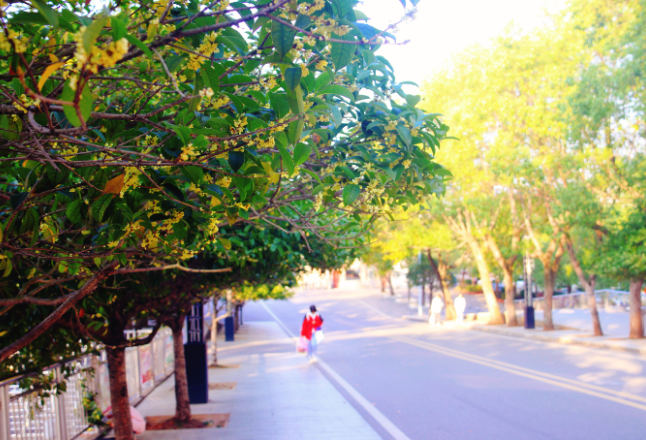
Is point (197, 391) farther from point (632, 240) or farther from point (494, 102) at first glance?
point (494, 102)

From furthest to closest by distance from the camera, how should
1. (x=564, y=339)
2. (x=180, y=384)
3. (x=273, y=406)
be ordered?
(x=564, y=339)
(x=273, y=406)
(x=180, y=384)

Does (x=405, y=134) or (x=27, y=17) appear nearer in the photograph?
(x=27, y=17)

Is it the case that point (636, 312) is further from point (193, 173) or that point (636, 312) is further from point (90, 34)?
point (90, 34)

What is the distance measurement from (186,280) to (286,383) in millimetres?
5935

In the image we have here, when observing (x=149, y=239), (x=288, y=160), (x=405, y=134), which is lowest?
(x=149, y=239)

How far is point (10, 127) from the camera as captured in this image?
7.74 ft

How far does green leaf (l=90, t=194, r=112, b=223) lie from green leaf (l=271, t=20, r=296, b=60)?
3.54ft

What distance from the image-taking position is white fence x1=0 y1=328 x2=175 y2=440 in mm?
5477

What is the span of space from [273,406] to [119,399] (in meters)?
3.72

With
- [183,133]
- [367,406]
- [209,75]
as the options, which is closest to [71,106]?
[183,133]

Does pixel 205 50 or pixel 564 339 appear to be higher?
pixel 205 50

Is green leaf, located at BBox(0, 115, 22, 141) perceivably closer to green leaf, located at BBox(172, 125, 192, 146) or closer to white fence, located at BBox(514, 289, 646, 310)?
green leaf, located at BBox(172, 125, 192, 146)

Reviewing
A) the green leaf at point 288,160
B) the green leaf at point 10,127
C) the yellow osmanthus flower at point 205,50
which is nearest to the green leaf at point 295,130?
the green leaf at point 288,160

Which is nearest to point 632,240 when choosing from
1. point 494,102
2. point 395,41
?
point 494,102
